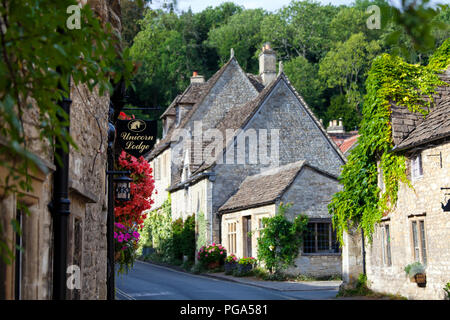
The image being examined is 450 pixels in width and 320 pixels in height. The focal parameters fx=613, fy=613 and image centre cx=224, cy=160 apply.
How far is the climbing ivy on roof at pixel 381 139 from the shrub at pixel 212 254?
12062 millimetres

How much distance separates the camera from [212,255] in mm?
30891

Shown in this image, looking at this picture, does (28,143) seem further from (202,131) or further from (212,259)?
(202,131)

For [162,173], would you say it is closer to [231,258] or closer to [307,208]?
[231,258]

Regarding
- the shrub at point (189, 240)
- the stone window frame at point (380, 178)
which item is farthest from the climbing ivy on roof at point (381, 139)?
the shrub at point (189, 240)

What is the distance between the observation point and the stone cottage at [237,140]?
109ft

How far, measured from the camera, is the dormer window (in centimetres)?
1666

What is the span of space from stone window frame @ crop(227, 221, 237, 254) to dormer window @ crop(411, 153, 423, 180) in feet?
49.1

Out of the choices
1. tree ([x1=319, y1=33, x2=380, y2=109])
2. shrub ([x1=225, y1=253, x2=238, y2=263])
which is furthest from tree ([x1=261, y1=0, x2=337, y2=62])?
shrub ([x1=225, y1=253, x2=238, y2=263])

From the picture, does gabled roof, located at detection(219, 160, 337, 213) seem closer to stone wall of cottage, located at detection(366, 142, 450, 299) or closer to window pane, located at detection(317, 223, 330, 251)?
window pane, located at detection(317, 223, 330, 251)

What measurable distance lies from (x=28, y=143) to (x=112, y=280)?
766cm

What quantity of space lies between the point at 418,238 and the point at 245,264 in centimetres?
1214

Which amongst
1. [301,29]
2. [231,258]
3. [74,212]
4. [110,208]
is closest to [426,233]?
[110,208]

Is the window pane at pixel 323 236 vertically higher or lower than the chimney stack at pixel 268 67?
lower
